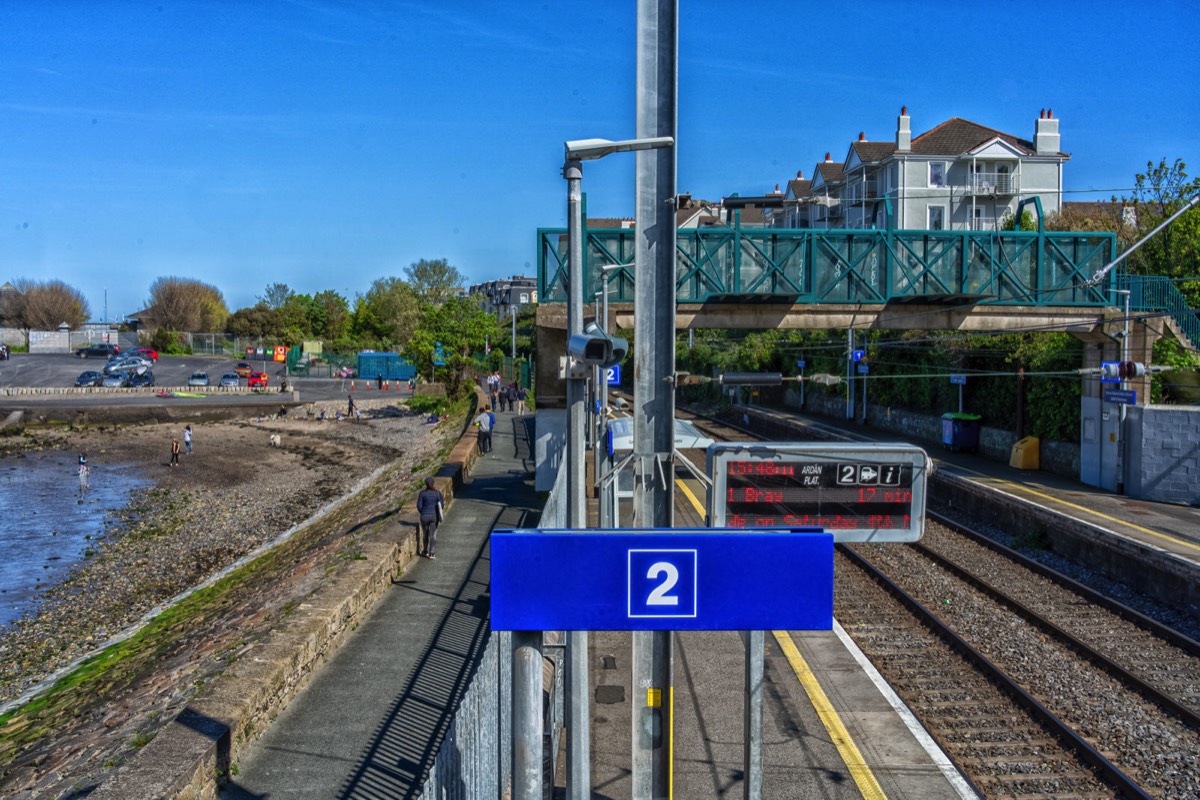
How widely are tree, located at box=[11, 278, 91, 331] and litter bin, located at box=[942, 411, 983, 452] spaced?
124633 mm

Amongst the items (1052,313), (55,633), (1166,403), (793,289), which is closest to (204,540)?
(55,633)

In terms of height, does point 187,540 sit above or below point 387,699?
below

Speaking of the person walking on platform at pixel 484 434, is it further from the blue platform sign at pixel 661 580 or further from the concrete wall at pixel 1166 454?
the blue platform sign at pixel 661 580

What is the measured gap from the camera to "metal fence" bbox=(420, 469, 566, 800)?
590cm

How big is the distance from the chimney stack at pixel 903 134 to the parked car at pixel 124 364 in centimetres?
5915

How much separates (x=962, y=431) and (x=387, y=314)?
84.7m

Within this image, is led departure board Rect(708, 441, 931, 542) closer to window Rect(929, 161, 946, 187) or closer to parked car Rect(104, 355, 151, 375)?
window Rect(929, 161, 946, 187)

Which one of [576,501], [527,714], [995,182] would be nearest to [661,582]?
[527,714]

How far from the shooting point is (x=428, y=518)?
673 inches

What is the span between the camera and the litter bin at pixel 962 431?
116 ft

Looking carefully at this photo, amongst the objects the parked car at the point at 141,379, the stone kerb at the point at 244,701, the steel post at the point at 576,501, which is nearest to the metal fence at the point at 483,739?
the steel post at the point at 576,501

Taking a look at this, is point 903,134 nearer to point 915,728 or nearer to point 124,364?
point 915,728

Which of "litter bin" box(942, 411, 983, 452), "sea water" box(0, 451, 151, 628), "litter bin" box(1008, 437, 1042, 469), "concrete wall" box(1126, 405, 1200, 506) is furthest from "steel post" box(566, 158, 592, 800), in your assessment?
"litter bin" box(942, 411, 983, 452)

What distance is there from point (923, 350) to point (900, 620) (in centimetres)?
2705
